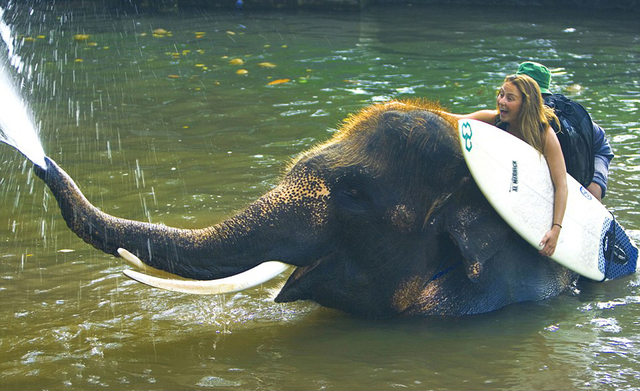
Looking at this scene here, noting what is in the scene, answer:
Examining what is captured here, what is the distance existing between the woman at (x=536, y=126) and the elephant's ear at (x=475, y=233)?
1.19ft

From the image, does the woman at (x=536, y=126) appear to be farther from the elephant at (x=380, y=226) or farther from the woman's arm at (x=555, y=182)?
the elephant at (x=380, y=226)

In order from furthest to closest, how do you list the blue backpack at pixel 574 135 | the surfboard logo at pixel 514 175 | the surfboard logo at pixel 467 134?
the blue backpack at pixel 574 135
the surfboard logo at pixel 514 175
the surfboard logo at pixel 467 134

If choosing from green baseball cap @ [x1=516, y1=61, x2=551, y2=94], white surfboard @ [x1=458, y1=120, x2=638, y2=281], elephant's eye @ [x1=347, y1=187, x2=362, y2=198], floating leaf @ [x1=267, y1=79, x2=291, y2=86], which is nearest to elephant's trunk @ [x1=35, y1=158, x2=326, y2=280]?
elephant's eye @ [x1=347, y1=187, x2=362, y2=198]

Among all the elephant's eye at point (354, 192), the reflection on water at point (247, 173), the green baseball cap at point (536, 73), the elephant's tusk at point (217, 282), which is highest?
the green baseball cap at point (536, 73)

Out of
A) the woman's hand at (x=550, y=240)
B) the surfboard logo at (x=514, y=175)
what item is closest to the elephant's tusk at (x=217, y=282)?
the surfboard logo at (x=514, y=175)

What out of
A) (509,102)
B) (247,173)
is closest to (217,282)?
(509,102)

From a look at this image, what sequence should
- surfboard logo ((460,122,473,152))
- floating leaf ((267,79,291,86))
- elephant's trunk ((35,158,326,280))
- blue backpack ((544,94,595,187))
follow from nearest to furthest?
elephant's trunk ((35,158,326,280)) < surfboard logo ((460,122,473,152)) < blue backpack ((544,94,595,187)) < floating leaf ((267,79,291,86))

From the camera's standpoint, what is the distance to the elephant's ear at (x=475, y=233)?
4668 mm

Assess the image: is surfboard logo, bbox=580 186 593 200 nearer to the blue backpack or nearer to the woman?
the blue backpack

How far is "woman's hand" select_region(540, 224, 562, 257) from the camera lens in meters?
5.02

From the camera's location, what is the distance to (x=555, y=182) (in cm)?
502

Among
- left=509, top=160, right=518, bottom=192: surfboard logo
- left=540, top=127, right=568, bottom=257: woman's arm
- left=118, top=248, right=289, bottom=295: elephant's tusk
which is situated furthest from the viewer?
left=540, top=127, right=568, bottom=257: woman's arm

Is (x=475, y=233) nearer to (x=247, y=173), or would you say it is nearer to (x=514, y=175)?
(x=514, y=175)

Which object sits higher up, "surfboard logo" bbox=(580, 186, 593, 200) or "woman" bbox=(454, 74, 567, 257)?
"woman" bbox=(454, 74, 567, 257)
